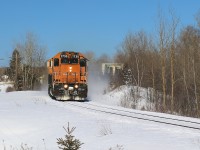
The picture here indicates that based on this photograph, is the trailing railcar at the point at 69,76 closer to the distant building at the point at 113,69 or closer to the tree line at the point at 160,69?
the tree line at the point at 160,69

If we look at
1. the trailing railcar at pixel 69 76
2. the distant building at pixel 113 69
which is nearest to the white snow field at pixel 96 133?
the trailing railcar at pixel 69 76

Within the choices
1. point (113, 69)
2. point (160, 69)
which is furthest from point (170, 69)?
point (113, 69)

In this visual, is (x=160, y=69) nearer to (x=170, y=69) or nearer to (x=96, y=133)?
(x=170, y=69)

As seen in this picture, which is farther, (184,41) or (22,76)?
(22,76)

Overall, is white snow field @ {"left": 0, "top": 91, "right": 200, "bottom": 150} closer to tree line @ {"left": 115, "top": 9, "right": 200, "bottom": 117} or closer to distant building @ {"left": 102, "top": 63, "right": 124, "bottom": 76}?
tree line @ {"left": 115, "top": 9, "right": 200, "bottom": 117}

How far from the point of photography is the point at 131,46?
215 ft

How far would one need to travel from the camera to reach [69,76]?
2884cm

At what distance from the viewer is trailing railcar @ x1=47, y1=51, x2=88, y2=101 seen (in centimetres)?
2814

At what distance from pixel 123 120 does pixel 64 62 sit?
1440cm

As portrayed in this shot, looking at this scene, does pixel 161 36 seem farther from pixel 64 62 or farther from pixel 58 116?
pixel 58 116

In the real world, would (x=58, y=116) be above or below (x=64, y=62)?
below

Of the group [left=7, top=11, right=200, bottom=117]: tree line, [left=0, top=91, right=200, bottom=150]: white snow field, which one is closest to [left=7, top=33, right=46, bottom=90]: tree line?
[left=7, top=11, right=200, bottom=117]: tree line

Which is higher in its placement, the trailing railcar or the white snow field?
the trailing railcar

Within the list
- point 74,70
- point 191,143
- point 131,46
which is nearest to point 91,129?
point 191,143
